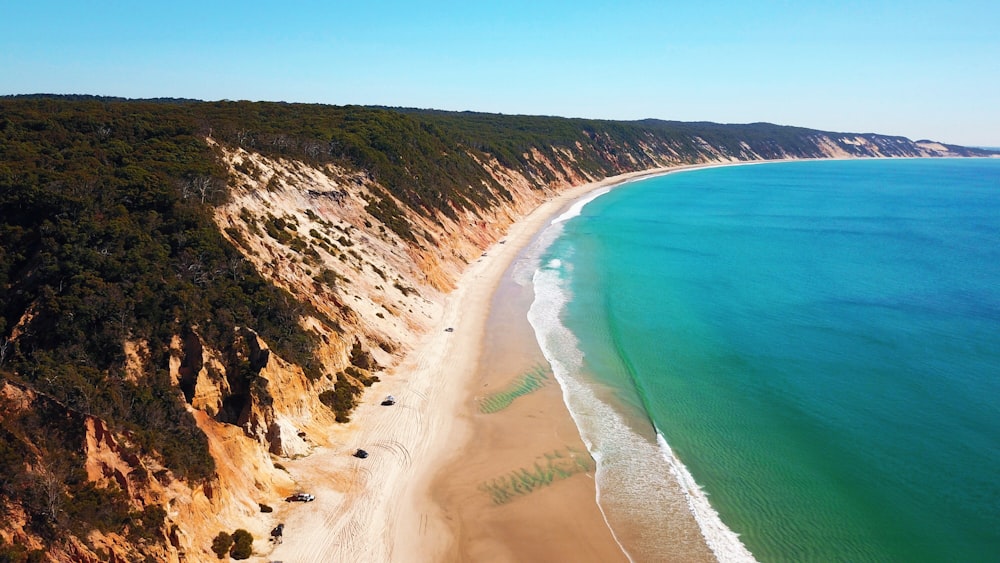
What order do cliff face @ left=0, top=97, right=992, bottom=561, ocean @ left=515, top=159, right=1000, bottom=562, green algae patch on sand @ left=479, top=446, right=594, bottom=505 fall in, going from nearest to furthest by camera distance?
cliff face @ left=0, top=97, right=992, bottom=561, ocean @ left=515, top=159, right=1000, bottom=562, green algae patch on sand @ left=479, top=446, right=594, bottom=505

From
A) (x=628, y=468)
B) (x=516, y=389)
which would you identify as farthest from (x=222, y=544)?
(x=516, y=389)

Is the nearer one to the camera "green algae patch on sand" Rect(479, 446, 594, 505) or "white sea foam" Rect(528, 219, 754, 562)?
"white sea foam" Rect(528, 219, 754, 562)

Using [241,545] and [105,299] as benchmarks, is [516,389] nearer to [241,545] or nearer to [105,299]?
[241,545]

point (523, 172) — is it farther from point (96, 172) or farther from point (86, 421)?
point (86, 421)

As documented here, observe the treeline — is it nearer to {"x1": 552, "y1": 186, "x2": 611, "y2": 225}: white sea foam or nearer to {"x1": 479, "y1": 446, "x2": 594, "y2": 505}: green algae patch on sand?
{"x1": 479, "y1": 446, "x2": 594, "y2": 505}: green algae patch on sand

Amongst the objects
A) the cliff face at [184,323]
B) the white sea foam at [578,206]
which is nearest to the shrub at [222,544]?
the cliff face at [184,323]

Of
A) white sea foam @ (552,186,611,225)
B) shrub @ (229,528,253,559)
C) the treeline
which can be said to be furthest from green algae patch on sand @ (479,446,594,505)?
white sea foam @ (552,186,611,225)

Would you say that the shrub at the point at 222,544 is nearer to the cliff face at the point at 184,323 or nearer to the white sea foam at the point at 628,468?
the cliff face at the point at 184,323
